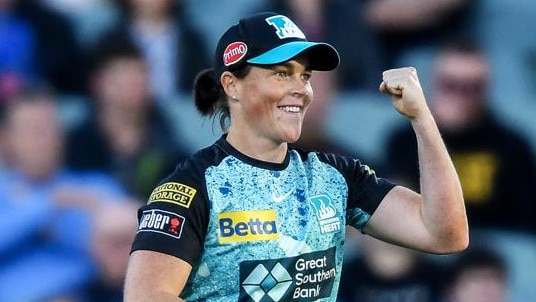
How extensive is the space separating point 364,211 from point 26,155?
357 cm

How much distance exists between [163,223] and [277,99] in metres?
0.54

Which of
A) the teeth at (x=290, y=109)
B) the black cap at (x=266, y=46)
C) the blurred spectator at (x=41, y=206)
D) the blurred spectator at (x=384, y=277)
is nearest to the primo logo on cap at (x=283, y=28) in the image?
the black cap at (x=266, y=46)

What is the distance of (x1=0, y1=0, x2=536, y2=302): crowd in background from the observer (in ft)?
23.1

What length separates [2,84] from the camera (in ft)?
23.9

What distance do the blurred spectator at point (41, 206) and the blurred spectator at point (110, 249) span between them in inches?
2.1

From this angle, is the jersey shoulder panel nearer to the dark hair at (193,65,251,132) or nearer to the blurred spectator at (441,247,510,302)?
the dark hair at (193,65,251,132)

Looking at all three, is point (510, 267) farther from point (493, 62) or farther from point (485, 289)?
point (493, 62)

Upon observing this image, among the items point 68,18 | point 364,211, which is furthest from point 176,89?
point 364,211

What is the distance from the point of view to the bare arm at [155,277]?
11.8 feet

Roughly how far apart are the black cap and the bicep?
1.61 feet

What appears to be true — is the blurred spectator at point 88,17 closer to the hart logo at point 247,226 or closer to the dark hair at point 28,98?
the dark hair at point 28,98

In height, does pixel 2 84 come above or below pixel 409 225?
above

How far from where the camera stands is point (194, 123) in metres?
7.28

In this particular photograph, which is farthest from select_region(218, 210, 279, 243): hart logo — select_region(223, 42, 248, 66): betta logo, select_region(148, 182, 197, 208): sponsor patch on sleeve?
select_region(223, 42, 248, 66): betta logo
